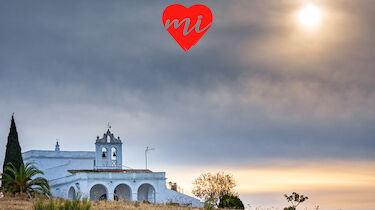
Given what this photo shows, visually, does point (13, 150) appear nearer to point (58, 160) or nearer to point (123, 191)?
point (123, 191)

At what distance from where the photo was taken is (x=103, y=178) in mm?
65312

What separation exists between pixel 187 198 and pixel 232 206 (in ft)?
74.2

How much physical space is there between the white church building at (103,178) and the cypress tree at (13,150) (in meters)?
10.5

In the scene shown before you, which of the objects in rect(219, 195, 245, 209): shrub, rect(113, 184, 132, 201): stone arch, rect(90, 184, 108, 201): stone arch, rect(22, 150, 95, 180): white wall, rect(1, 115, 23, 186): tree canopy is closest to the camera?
rect(219, 195, 245, 209): shrub

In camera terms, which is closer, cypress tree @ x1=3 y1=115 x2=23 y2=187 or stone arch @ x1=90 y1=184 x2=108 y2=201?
cypress tree @ x1=3 y1=115 x2=23 y2=187

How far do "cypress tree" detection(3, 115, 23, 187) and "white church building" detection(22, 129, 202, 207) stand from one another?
34.4 ft

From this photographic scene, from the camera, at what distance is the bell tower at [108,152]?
73.2m

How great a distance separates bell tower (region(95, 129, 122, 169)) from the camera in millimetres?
73238

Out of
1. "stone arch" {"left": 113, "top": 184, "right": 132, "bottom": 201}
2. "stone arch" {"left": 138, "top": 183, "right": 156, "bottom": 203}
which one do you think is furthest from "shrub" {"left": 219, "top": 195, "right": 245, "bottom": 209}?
"stone arch" {"left": 113, "top": 184, "right": 132, "bottom": 201}

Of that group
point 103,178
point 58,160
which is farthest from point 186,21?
point 58,160

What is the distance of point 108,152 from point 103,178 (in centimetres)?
864

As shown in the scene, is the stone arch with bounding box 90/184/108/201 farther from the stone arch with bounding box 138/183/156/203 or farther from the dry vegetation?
the dry vegetation

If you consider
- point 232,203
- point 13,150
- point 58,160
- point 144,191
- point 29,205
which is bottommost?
point 29,205

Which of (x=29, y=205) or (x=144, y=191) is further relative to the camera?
(x=144, y=191)
